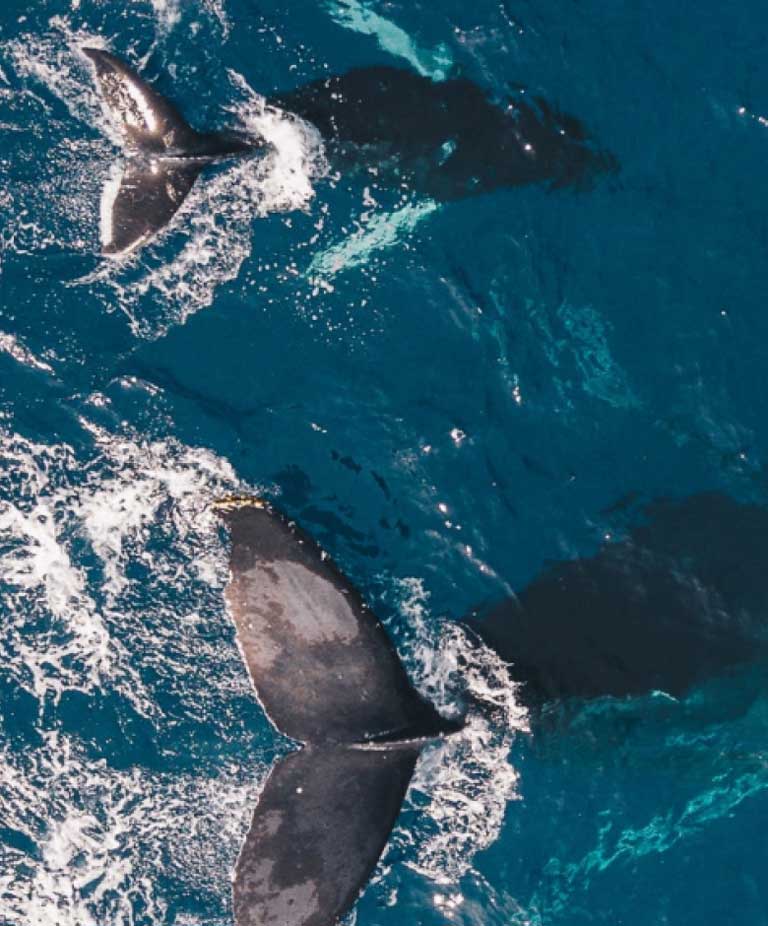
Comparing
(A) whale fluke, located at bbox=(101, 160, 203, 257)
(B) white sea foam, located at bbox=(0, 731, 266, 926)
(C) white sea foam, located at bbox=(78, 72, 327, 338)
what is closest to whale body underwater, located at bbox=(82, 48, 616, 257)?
(A) whale fluke, located at bbox=(101, 160, 203, 257)

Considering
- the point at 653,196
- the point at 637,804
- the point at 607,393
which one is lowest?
the point at 637,804

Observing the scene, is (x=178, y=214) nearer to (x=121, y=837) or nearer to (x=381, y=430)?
(x=381, y=430)

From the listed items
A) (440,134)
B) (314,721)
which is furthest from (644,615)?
(440,134)

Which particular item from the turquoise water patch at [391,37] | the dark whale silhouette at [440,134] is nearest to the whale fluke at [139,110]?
the dark whale silhouette at [440,134]

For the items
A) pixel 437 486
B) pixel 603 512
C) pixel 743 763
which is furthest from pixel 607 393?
pixel 743 763

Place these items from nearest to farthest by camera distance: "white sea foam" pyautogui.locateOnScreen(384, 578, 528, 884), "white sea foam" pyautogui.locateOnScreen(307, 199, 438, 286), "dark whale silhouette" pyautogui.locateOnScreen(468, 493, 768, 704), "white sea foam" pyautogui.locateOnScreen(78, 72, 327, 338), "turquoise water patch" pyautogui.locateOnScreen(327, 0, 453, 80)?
"dark whale silhouette" pyautogui.locateOnScreen(468, 493, 768, 704) → "white sea foam" pyautogui.locateOnScreen(384, 578, 528, 884) → "white sea foam" pyautogui.locateOnScreen(78, 72, 327, 338) → "white sea foam" pyautogui.locateOnScreen(307, 199, 438, 286) → "turquoise water patch" pyautogui.locateOnScreen(327, 0, 453, 80)

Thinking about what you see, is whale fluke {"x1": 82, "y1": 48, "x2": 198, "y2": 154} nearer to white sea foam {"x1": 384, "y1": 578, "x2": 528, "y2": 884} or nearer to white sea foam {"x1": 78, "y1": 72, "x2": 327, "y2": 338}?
white sea foam {"x1": 78, "y1": 72, "x2": 327, "y2": 338}

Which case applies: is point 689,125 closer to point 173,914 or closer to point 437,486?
point 437,486
